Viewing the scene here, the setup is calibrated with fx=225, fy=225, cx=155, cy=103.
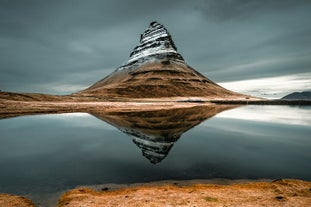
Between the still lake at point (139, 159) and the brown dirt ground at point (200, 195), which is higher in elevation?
the brown dirt ground at point (200, 195)

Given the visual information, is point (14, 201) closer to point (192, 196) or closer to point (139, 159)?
point (192, 196)

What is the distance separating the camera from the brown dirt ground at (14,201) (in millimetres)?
11102

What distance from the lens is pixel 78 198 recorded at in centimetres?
1195

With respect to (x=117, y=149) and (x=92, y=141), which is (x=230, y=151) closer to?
(x=117, y=149)

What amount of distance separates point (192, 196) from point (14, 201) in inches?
362

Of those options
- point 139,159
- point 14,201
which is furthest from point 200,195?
point 14,201

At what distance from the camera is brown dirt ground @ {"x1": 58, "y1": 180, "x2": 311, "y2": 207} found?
1106 centimetres

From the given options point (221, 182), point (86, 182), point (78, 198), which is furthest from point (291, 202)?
point (86, 182)

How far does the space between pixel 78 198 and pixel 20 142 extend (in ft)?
73.2

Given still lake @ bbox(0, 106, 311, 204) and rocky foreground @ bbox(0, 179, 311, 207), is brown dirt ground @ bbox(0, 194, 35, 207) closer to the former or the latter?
rocky foreground @ bbox(0, 179, 311, 207)

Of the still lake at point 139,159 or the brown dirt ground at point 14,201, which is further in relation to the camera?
the still lake at point 139,159

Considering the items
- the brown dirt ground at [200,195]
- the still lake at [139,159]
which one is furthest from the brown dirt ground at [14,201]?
the brown dirt ground at [200,195]

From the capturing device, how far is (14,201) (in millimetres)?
11531

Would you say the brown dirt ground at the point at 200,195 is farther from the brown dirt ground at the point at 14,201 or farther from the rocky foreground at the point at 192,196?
→ the brown dirt ground at the point at 14,201
